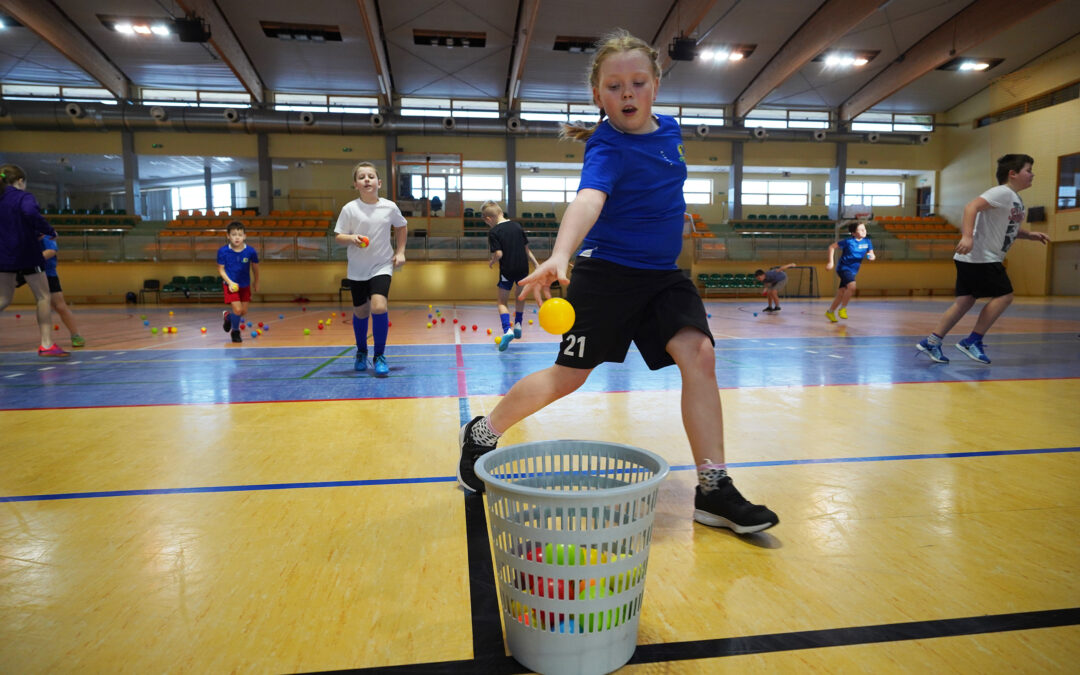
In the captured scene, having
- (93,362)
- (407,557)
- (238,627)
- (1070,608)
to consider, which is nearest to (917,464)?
→ (1070,608)

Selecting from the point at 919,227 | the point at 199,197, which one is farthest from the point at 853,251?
the point at 199,197

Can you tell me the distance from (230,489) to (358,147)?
26.8 metres

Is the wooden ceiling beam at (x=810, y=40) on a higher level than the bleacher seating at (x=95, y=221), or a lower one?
higher

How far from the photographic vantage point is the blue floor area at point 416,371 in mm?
4738

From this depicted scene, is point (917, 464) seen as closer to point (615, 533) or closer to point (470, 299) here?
point (615, 533)

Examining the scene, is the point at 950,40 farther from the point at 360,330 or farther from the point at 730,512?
the point at 730,512

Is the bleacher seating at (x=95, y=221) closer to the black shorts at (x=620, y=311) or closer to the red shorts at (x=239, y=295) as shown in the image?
the red shorts at (x=239, y=295)

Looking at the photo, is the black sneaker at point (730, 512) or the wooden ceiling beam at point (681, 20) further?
the wooden ceiling beam at point (681, 20)

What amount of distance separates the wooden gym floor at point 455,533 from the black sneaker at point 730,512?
0.06m

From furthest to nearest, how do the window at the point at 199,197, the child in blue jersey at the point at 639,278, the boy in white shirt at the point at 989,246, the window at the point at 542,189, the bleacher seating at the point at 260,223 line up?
1. the window at the point at 199,197
2. the window at the point at 542,189
3. the bleacher seating at the point at 260,223
4. the boy in white shirt at the point at 989,246
5. the child in blue jersey at the point at 639,278

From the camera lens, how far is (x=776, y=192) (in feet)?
106

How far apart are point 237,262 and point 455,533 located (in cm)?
774

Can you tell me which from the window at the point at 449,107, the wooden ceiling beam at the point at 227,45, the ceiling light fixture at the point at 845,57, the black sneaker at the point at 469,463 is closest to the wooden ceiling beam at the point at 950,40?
the ceiling light fixture at the point at 845,57

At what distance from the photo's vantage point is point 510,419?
2498mm
